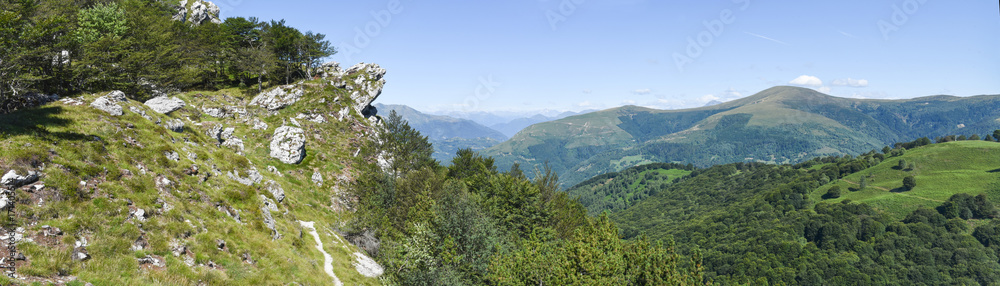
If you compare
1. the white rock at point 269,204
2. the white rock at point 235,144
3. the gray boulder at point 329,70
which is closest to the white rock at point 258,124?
the white rock at point 235,144

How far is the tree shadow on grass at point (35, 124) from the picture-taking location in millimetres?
22453

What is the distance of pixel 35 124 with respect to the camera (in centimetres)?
2419

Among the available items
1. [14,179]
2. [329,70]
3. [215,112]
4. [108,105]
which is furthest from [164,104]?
[329,70]

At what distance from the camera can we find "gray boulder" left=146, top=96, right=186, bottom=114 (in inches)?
1861

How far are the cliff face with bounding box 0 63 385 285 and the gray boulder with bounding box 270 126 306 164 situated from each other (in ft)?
14.8

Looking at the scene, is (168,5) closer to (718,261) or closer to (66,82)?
(66,82)

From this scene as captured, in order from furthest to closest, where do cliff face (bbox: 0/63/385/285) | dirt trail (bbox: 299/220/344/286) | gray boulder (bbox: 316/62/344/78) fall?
gray boulder (bbox: 316/62/344/78) < dirt trail (bbox: 299/220/344/286) < cliff face (bbox: 0/63/385/285)

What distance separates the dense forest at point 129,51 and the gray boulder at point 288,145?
18.0 m

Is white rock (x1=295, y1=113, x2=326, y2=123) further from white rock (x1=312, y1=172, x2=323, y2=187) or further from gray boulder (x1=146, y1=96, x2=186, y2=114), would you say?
gray boulder (x1=146, y1=96, x2=186, y2=114)

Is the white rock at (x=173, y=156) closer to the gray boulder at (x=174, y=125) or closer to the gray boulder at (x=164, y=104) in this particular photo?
the gray boulder at (x=174, y=125)

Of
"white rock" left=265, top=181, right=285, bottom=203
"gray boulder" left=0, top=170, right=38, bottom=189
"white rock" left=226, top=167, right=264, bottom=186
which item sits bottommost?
"white rock" left=265, top=181, right=285, bottom=203

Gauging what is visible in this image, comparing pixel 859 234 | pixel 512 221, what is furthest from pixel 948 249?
pixel 512 221

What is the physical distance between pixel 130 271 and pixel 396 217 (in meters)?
33.7

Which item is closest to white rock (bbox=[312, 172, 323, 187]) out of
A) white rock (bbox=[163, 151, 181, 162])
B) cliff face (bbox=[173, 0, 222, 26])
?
white rock (bbox=[163, 151, 181, 162])
